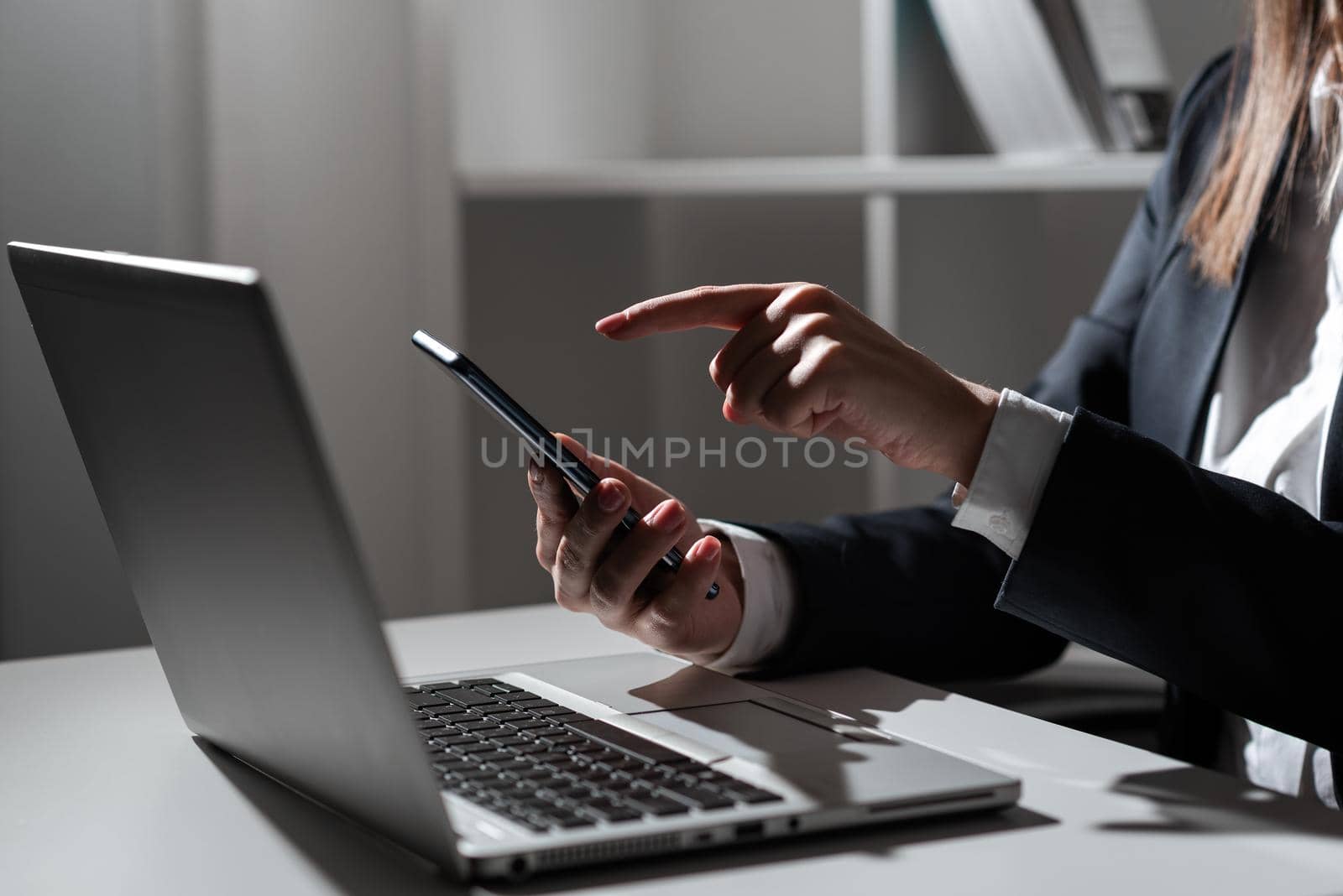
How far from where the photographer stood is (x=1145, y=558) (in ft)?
2.37

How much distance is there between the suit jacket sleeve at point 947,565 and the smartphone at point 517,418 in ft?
0.49

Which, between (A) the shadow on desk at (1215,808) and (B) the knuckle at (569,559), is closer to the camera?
(A) the shadow on desk at (1215,808)

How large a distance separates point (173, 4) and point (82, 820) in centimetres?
122

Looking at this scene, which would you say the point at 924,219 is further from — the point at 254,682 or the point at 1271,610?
the point at 254,682

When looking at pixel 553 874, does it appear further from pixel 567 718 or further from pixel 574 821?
pixel 567 718

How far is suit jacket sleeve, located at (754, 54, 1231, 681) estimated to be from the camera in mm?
891

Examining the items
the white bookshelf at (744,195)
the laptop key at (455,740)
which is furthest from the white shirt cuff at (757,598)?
the white bookshelf at (744,195)

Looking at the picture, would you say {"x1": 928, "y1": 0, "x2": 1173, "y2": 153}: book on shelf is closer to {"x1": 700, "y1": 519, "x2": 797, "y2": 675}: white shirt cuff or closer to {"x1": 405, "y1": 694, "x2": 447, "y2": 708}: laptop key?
{"x1": 700, "y1": 519, "x2": 797, "y2": 675}: white shirt cuff

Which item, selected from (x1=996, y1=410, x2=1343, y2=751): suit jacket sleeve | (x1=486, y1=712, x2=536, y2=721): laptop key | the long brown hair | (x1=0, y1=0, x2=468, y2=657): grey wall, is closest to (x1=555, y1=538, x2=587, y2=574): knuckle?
(x1=486, y1=712, x2=536, y2=721): laptop key

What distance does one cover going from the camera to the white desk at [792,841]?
527 mm

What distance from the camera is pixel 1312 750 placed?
948 mm

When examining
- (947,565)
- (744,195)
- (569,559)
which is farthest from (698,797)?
(744,195)

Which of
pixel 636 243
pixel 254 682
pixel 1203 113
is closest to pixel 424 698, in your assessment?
pixel 254 682

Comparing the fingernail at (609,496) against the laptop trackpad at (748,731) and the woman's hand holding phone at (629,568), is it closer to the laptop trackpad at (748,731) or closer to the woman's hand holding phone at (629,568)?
the woman's hand holding phone at (629,568)
